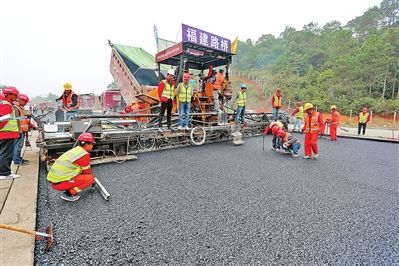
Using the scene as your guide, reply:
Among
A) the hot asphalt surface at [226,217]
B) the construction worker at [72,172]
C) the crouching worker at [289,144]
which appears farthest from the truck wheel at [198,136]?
the construction worker at [72,172]

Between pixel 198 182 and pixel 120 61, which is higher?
pixel 120 61

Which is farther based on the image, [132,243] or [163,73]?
[163,73]

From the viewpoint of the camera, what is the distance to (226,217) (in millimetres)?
2027

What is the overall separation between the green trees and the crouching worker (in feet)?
64.9

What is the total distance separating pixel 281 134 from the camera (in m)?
4.81

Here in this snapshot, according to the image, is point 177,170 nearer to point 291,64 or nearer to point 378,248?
point 378,248

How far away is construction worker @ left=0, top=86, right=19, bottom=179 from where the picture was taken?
2.70 metres

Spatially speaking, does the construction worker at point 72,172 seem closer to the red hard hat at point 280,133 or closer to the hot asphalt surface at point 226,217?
the hot asphalt surface at point 226,217

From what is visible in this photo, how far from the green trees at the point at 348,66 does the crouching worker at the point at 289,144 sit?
19770mm

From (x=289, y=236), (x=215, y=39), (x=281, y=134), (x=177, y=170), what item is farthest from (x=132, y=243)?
(x=215, y=39)

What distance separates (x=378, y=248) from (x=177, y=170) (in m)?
2.52

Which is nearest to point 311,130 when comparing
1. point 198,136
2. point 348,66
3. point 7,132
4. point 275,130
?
point 275,130

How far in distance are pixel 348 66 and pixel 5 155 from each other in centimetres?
2849

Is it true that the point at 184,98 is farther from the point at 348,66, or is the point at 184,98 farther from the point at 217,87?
the point at 348,66
